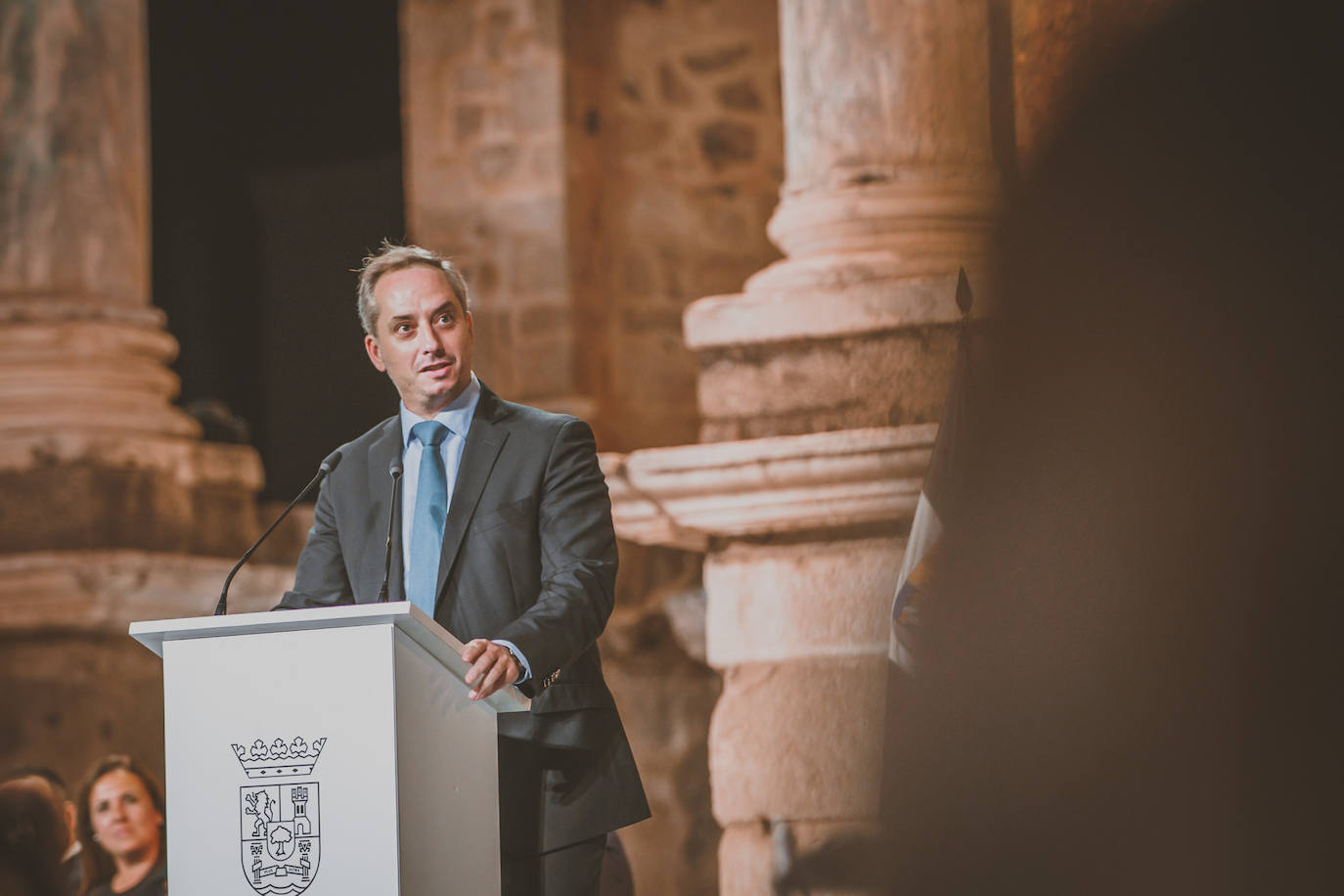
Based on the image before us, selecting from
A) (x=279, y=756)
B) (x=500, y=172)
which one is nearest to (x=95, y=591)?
(x=500, y=172)

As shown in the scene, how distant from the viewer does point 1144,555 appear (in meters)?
3.10

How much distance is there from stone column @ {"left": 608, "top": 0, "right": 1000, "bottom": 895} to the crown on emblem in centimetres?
160

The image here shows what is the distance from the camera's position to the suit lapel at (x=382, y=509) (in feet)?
8.34

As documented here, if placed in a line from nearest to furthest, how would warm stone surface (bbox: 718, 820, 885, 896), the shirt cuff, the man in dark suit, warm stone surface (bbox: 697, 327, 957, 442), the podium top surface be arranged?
the podium top surface < the shirt cuff < the man in dark suit < warm stone surface (bbox: 718, 820, 885, 896) < warm stone surface (bbox: 697, 327, 957, 442)

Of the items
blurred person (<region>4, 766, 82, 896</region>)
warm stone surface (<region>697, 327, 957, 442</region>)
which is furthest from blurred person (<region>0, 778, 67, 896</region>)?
warm stone surface (<region>697, 327, 957, 442</region>)

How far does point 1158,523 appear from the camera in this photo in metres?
3.09

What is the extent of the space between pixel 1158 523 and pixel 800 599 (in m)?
0.86

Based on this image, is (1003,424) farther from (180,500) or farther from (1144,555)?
(180,500)

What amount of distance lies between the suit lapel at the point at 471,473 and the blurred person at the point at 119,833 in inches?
78.5

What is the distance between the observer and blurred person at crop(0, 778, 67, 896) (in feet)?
14.2

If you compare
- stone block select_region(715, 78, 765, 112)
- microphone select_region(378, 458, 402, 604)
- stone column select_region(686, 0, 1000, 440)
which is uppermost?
stone block select_region(715, 78, 765, 112)

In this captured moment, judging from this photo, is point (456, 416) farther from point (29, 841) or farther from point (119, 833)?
point (29, 841)

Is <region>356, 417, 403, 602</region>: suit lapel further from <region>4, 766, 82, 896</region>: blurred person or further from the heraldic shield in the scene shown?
<region>4, 766, 82, 896</region>: blurred person

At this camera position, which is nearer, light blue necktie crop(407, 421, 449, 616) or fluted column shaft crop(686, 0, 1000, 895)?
light blue necktie crop(407, 421, 449, 616)
